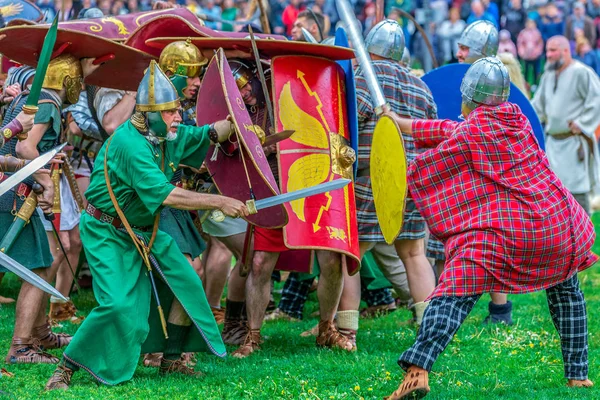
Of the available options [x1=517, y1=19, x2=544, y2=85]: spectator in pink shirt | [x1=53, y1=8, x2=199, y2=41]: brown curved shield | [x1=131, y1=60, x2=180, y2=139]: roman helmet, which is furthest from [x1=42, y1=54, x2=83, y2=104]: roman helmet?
[x1=517, y1=19, x2=544, y2=85]: spectator in pink shirt

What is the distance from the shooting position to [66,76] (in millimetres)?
5641

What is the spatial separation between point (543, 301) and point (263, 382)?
3.27m

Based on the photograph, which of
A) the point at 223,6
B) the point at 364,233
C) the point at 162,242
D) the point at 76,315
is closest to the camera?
the point at 162,242

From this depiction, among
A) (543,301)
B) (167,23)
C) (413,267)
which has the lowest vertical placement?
(543,301)

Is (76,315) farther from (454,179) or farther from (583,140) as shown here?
(583,140)

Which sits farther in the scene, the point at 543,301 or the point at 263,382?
the point at 543,301

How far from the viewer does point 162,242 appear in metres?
5.08

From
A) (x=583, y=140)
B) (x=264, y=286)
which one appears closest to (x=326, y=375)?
(x=264, y=286)

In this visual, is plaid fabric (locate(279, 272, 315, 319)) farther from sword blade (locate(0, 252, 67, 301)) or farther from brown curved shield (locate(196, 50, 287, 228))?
sword blade (locate(0, 252, 67, 301))

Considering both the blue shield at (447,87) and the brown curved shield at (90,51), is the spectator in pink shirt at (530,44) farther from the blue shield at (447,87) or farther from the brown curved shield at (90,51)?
the brown curved shield at (90,51)

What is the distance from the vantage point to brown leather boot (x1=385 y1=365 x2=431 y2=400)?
454 cm

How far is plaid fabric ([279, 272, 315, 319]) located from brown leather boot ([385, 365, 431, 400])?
2.61m

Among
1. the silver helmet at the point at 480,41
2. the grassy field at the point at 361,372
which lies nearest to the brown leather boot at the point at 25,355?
the grassy field at the point at 361,372

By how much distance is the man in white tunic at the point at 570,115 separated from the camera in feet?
31.2
